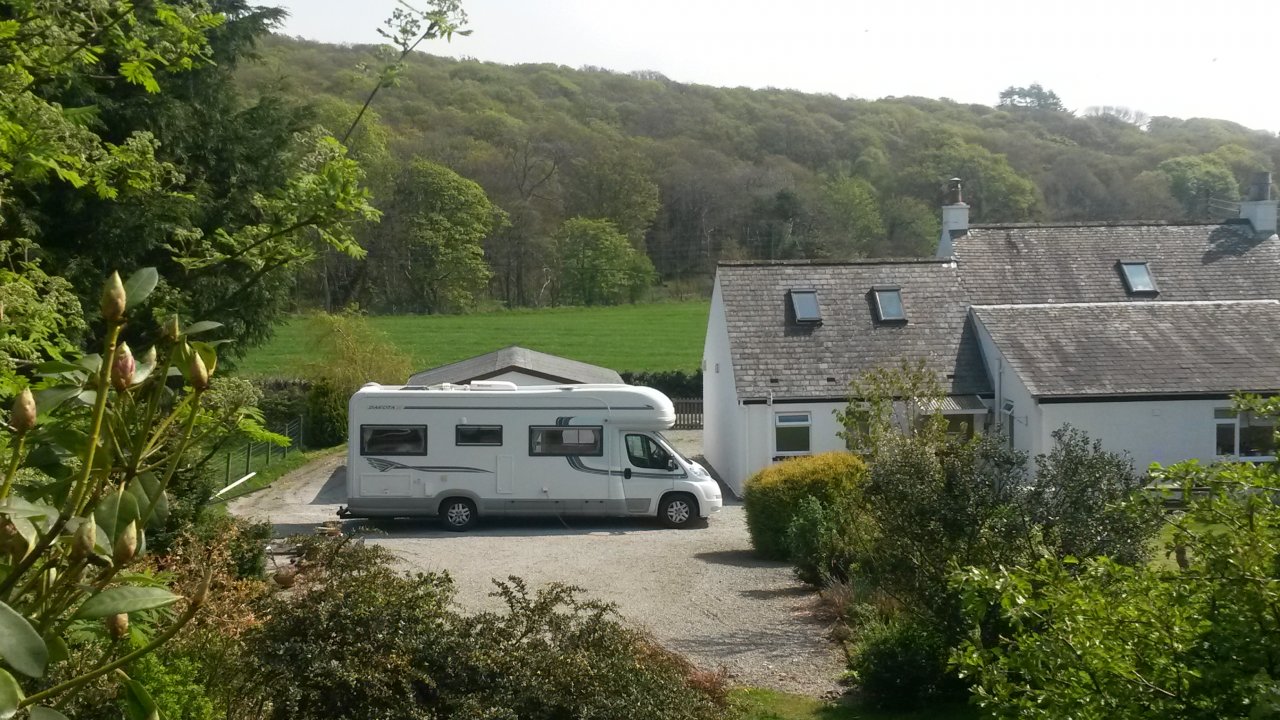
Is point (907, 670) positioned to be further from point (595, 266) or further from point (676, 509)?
point (595, 266)

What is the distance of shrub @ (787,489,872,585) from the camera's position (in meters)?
14.2

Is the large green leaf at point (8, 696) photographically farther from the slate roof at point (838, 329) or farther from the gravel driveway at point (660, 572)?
the slate roof at point (838, 329)

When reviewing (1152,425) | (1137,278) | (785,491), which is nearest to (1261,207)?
(1137,278)

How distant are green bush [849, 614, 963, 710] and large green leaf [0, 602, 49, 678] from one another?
8933mm

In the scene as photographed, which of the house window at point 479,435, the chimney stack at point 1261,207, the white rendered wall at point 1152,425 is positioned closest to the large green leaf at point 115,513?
the house window at point 479,435

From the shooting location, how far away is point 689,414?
35.1 m

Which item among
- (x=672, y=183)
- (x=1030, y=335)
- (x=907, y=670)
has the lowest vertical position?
(x=907, y=670)

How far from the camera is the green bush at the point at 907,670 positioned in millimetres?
9742

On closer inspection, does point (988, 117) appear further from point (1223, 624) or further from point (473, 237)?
point (1223, 624)

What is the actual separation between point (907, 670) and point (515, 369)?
50.3 feet

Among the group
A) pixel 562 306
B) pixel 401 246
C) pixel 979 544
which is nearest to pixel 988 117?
pixel 562 306

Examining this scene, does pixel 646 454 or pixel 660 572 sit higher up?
pixel 646 454

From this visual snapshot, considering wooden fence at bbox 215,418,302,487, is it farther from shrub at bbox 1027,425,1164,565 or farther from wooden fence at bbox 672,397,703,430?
shrub at bbox 1027,425,1164,565

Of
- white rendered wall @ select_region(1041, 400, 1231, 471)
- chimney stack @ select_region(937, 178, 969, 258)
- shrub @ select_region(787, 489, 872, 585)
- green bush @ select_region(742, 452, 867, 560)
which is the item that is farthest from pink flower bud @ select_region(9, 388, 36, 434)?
chimney stack @ select_region(937, 178, 969, 258)
